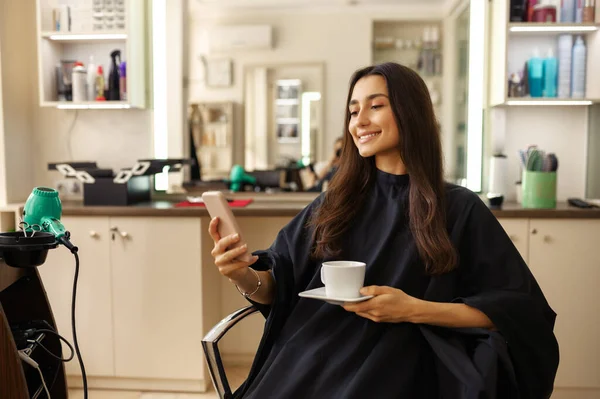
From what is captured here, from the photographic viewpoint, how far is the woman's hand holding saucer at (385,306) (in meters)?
1.24

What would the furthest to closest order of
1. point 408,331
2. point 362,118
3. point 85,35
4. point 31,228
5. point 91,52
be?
point 91,52, point 85,35, point 31,228, point 362,118, point 408,331

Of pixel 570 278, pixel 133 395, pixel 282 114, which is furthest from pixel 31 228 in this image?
pixel 570 278

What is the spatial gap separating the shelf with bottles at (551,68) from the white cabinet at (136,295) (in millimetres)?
1495

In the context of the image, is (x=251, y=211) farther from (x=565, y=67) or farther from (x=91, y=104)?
(x=565, y=67)

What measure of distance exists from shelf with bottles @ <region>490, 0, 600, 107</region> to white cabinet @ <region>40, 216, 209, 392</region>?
149cm

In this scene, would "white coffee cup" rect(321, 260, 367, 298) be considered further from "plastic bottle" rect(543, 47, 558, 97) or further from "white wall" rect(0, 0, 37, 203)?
"white wall" rect(0, 0, 37, 203)

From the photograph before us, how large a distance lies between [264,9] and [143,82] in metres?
0.71

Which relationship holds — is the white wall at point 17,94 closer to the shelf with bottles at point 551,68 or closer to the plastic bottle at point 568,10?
the shelf with bottles at point 551,68

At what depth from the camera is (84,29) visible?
9.27ft

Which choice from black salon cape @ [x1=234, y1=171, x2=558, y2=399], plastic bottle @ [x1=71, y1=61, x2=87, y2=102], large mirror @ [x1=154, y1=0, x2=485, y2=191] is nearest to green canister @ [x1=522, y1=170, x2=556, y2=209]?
large mirror @ [x1=154, y1=0, x2=485, y2=191]

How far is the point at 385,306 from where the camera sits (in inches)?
49.2

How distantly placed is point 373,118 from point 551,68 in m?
1.63

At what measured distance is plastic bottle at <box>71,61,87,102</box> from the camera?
9.35ft

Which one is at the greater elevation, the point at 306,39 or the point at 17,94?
the point at 306,39
